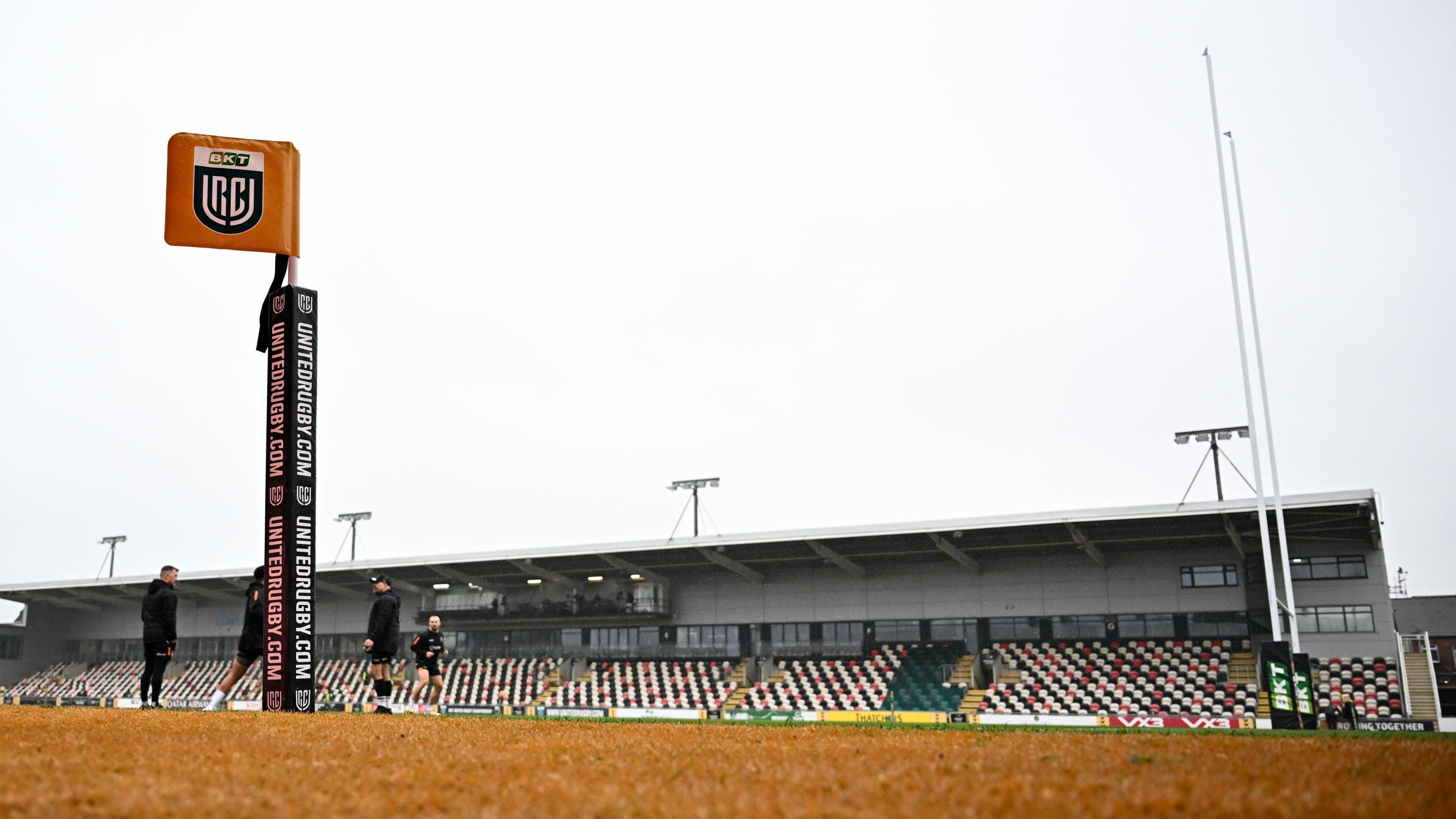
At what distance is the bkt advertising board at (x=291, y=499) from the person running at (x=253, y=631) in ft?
0.81

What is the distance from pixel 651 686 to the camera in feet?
141

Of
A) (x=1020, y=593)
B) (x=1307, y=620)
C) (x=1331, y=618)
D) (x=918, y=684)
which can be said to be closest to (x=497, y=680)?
(x=918, y=684)

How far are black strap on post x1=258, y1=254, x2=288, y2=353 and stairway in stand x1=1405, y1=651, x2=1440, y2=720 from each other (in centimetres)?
2691

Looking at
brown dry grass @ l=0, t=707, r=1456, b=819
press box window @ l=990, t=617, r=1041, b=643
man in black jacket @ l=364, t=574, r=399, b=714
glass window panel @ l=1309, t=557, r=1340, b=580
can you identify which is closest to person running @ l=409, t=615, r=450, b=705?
man in black jacket @ l=364, t=574, r=399, b=714

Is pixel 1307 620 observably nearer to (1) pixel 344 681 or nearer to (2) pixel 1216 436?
(2) pixel 1216 436

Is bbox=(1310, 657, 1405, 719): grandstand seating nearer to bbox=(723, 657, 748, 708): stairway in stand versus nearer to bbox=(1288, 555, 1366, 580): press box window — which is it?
bbox=(1288, 555, 1366, 580): press box window

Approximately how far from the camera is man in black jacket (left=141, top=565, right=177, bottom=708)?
15.4 m

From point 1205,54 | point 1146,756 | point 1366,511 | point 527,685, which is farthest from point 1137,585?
point 1146,756

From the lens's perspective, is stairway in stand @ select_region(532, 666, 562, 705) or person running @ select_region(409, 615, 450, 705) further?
stairway in stand @ select_region(532, 666, 562, 705)

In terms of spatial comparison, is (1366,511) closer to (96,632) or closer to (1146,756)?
(1146,756)

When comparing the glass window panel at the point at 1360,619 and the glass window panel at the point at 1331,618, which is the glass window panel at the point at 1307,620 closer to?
the glass window panel at the point at 1331,618

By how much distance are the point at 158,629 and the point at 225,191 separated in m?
6.92

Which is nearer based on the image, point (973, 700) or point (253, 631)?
point (253, 631)

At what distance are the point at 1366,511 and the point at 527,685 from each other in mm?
31642
